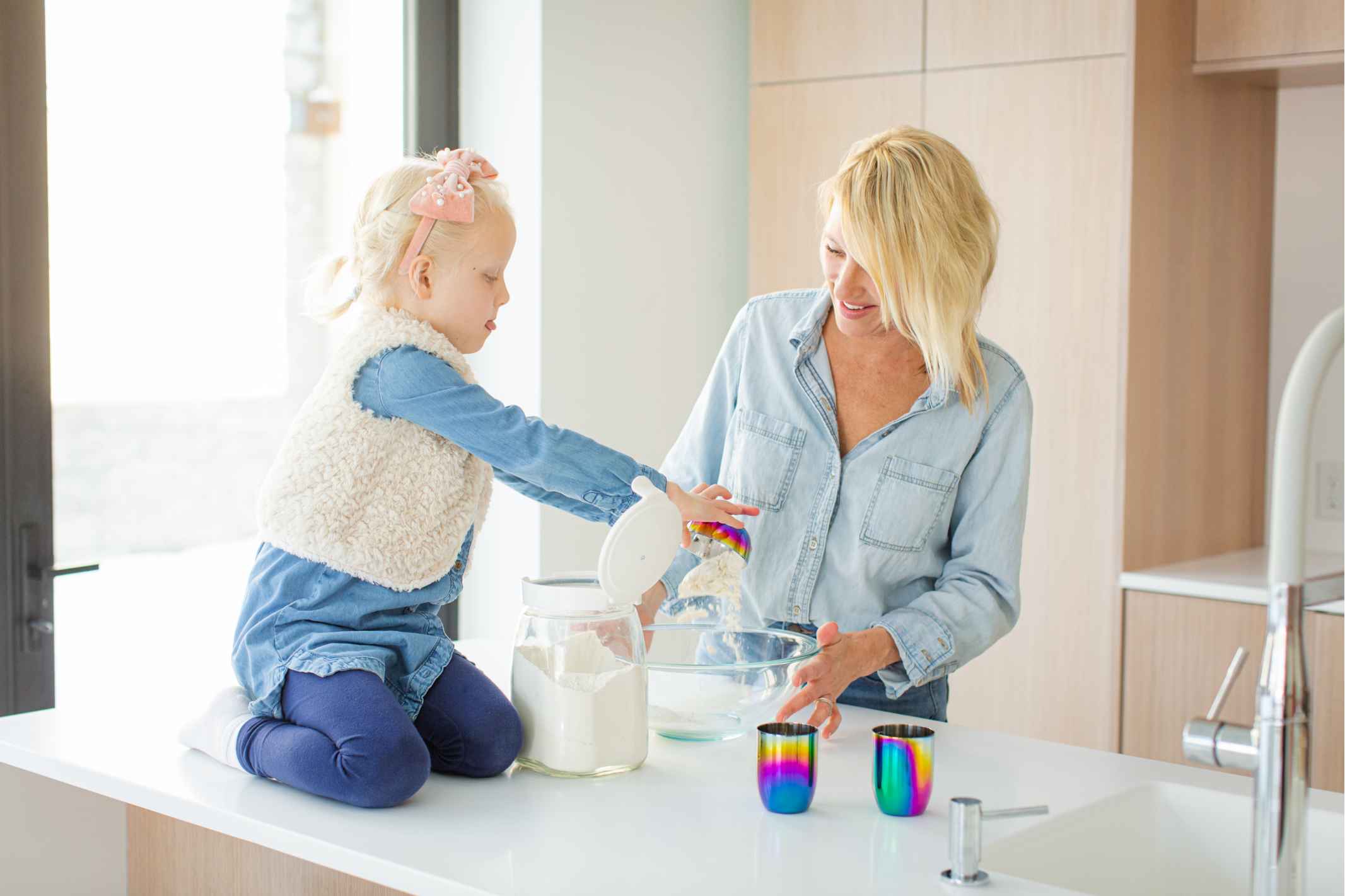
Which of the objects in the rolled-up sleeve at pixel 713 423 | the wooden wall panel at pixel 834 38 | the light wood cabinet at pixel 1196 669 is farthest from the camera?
the wooden wall panel at pixel 834 38

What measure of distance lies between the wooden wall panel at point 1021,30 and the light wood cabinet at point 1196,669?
112 cm

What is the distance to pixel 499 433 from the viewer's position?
1.41 meters

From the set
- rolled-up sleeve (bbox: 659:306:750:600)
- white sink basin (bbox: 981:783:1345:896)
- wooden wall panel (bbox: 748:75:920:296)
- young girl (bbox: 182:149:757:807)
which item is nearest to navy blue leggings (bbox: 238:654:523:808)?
young girl (bbox: 182:149:757:807)

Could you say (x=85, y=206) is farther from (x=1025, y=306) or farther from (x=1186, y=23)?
(x=1186, y=23)

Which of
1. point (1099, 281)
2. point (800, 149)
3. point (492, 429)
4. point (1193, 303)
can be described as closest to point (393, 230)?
point (492, 429)

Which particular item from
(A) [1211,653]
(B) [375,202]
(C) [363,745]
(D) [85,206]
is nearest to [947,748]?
(C) [363,745]

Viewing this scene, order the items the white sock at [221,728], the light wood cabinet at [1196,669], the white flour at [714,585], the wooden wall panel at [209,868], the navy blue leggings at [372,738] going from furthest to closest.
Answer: the light wood cabinet at [1196,669], the white flour at [714,585], the wooden wall panel at [209,868], the white sock at [221,728], the navy blue leggings at [372,738]

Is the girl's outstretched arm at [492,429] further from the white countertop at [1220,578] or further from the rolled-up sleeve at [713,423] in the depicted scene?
the white countertop at [1220,578]

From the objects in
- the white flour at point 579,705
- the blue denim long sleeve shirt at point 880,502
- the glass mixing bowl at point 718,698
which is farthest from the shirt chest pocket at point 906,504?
the white flour at point 579,705

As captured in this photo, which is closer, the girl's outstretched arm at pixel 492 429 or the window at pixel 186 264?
the girl's outstretched arm at pixel 492 429

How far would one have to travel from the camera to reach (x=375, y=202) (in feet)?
4.98

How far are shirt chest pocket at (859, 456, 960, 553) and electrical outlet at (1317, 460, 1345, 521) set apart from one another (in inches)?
66.2

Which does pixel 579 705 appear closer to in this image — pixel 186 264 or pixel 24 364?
pixel 24 364

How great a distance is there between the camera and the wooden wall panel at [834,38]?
301cm
